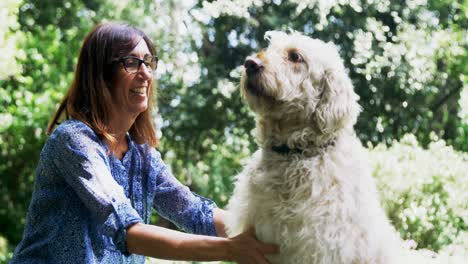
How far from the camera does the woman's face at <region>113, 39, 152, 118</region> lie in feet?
8.16

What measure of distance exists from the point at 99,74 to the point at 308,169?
90cm

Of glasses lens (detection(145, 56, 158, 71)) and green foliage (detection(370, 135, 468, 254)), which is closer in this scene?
glasses lens (detection(145, 56, 158, 71))

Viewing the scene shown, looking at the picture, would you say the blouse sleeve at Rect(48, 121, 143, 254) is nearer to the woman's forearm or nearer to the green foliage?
the woman's forearm

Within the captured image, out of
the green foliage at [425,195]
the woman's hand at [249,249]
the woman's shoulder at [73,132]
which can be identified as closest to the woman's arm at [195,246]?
the woman's hand at [249,249]

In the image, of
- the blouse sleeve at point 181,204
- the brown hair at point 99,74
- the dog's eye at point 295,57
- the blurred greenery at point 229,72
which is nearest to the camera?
the dog's eye at point 295,57

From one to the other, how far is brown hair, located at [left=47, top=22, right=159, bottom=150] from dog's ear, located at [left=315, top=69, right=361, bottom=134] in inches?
30.6

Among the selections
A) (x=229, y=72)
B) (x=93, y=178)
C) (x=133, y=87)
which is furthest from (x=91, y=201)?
(x=229, y=72)

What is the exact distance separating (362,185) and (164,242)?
71 cm

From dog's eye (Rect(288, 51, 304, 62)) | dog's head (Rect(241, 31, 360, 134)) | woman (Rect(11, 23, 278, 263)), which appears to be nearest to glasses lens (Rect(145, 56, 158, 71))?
woman (Rect(11, 23, 278, 263))

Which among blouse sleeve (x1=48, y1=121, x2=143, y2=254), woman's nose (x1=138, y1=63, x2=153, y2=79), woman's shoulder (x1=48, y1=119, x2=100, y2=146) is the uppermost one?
woman's nose (x1=138, y1=63, x2=153, y2=79)

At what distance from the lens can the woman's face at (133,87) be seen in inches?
98.0

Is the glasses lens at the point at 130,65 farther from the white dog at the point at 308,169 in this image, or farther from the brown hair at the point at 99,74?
the white dog at the point at 308,169

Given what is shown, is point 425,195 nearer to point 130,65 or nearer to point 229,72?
point 130,65

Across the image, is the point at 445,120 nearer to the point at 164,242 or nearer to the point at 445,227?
the point at 445,227
